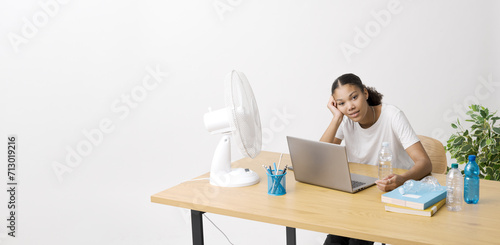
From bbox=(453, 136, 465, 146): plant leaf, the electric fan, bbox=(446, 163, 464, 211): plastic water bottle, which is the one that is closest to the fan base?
the electric fan

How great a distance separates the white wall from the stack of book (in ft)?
5.88

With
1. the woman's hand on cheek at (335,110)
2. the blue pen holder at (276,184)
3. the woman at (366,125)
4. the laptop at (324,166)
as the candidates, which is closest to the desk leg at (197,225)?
the blue pen holder at (276,184)

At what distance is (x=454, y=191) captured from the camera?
2.03 m

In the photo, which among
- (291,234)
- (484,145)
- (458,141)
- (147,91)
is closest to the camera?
(291,234)

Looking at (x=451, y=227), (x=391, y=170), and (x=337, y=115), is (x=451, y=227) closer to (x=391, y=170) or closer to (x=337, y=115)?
(x=391, y=170)

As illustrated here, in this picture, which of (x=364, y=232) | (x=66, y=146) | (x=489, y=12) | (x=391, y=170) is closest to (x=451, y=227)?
(x=364, y=232)

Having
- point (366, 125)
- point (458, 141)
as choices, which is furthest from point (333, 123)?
point (458, 141)

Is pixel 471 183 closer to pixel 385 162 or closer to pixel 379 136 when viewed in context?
pixel 385 162

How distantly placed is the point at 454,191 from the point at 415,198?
179 millimetres

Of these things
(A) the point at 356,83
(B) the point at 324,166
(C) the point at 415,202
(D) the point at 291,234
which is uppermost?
(A) the point at 356,83

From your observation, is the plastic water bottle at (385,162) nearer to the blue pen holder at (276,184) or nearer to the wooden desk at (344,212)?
the wooden desk at (344,212)

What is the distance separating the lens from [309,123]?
13.3ft

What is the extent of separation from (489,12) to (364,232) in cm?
228

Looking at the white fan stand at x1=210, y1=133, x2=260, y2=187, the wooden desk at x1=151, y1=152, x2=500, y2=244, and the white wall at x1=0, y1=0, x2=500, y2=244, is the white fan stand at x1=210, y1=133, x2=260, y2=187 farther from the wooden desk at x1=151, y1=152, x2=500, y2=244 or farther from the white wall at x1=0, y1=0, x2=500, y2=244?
the white wall at x1=0, y1=0, x2=500, y2=244
